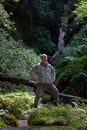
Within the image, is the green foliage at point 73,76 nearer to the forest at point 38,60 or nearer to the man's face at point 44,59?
the forest at point 38,60

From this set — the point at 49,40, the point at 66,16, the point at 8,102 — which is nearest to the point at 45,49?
the point at 49,40

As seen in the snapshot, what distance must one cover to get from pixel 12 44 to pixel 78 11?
4168mm

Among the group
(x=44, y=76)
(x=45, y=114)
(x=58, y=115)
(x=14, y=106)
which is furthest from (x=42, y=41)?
(x=58, y=115)

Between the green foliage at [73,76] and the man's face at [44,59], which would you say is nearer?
the man's face at [44,59]

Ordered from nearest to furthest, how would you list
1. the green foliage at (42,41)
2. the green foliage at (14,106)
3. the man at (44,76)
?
the green foliage at (14,106)
the man at (44,76)
the green foliage at (42,41)

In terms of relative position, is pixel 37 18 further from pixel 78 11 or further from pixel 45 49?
pixel 78 11

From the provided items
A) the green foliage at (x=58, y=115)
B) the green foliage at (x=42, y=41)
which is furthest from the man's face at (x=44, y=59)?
the green foliage at (x=42, y=41)

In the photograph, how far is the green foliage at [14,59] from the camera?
19250 mm

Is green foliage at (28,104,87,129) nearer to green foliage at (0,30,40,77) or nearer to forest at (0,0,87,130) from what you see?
forest at (0,0,87,130)

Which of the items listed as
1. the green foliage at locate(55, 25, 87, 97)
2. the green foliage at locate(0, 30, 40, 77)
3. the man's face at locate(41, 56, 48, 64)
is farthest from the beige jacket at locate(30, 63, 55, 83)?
the green foliage at locate(55, 25, 87, 97)

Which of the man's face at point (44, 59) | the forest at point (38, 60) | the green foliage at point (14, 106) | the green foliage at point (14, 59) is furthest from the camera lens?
the green foliage at point (14, 59)

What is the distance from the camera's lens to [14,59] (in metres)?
19.5

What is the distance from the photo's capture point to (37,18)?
1480 inches

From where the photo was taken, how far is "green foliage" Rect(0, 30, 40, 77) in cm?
1925
